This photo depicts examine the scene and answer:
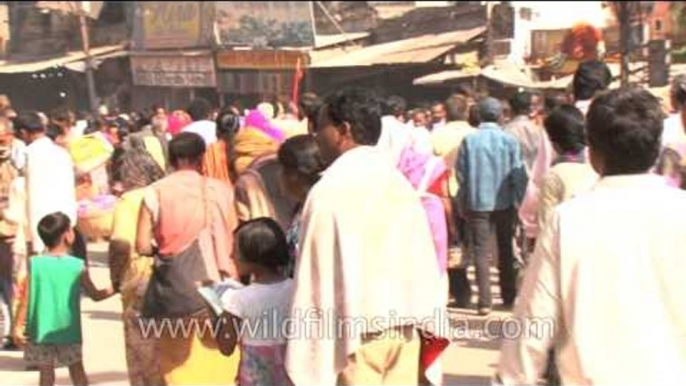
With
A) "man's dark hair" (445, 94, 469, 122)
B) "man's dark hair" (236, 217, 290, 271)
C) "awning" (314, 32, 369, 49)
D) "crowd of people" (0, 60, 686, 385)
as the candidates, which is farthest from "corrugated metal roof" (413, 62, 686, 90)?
"man's dark hair" (236, 217, 290, 271)

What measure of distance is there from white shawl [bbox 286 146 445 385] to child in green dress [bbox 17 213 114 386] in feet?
7.28

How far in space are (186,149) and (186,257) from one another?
1.51 feet

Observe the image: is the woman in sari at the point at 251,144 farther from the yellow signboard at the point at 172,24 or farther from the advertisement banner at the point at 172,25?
the yellow signboard at the point at 172,24

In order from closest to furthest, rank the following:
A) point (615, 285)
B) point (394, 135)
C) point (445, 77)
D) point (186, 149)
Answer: point (615, 285) → point (186, 149) → point (394, 135) → point (445, 77)

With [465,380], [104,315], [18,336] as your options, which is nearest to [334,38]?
[104,315]

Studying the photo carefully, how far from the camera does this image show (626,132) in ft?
8.27

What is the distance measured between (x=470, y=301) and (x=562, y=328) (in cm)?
542

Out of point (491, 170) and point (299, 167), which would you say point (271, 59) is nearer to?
point (491, 170)

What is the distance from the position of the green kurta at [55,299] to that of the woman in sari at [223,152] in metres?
0.89

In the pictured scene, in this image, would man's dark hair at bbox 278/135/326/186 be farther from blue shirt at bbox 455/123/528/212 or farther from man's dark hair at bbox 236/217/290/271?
blue shirt at bbox 455/123/528/212

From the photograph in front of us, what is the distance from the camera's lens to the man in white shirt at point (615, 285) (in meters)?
2.45

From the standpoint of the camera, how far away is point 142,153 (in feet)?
17.4

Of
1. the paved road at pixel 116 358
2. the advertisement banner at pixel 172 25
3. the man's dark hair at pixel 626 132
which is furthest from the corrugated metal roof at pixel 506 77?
the man's dark hair at pixel 626 132

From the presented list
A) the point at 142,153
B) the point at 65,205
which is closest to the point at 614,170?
the point at 142,153
